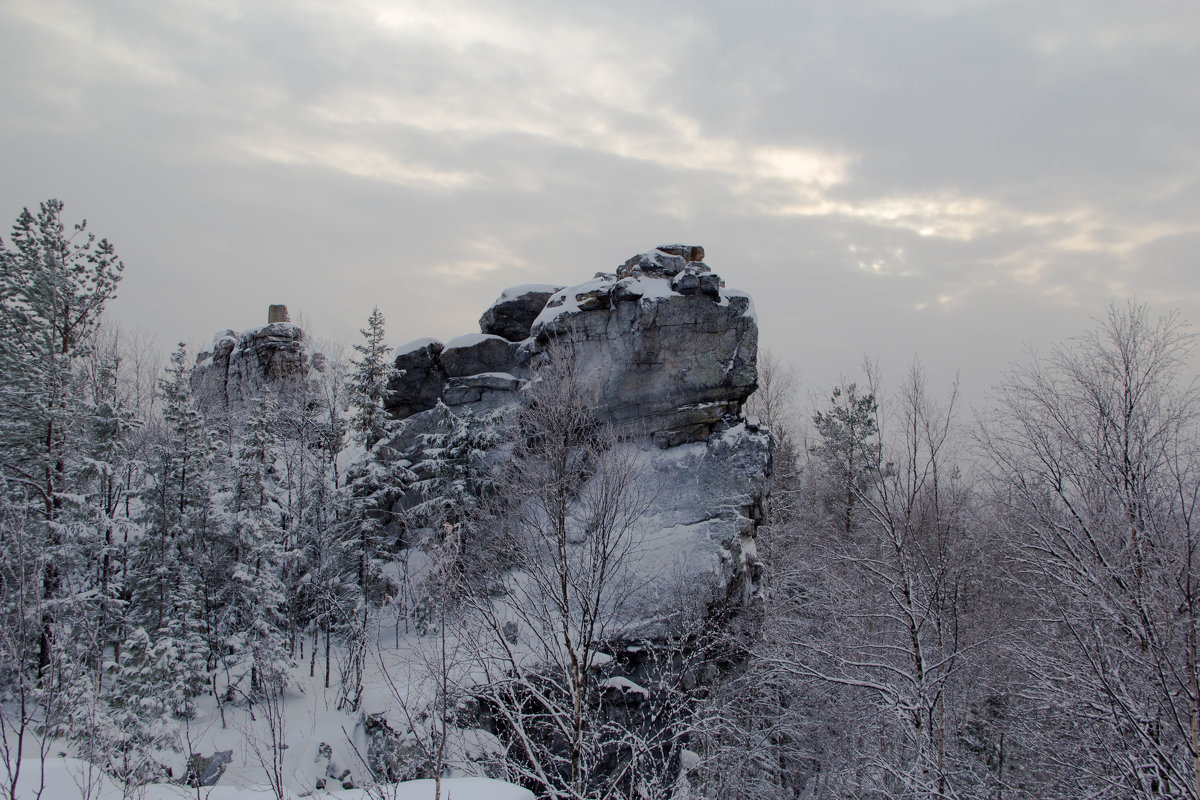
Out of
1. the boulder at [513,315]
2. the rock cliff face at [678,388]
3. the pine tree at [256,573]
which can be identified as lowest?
the pine tree at [256,573]

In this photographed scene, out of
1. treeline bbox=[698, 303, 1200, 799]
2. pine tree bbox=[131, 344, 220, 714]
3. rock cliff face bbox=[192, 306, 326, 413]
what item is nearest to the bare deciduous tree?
treeline bbox=[698, 303, 1200, 799]

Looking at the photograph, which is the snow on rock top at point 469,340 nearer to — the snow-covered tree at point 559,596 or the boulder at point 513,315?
the boulder at point 513,315

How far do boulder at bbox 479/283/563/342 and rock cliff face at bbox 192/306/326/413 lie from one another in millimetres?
8154

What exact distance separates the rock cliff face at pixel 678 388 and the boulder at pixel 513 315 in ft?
13.7

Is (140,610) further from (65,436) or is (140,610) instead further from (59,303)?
(59,303)

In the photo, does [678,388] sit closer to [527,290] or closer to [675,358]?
[675,358]

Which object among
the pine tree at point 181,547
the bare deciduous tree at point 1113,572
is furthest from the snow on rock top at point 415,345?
the bare deciduous tree at point 1113,572

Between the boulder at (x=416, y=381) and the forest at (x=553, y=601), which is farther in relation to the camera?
the boulder at (x=416, y=381)

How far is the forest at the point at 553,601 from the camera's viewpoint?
9.50 metres

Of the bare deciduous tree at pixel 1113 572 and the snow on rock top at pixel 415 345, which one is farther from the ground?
the snow on rock top at pixel 415 345

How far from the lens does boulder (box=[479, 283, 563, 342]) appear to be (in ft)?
94.3

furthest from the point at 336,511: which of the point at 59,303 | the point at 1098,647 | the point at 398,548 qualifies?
the point at 1098,647

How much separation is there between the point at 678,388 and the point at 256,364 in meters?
19.3

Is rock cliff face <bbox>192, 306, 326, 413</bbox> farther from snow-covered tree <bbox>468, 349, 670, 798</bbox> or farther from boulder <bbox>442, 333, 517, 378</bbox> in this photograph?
snow-covered tree <bbox>468, 349, 670, 798</bbox>
